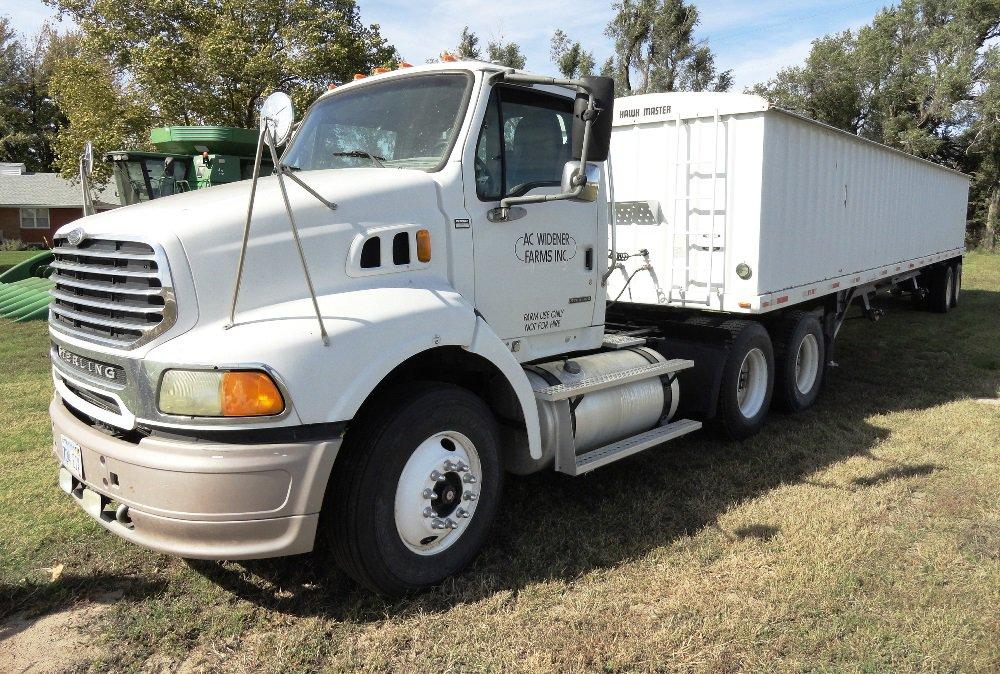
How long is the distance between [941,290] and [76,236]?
15.1 meters

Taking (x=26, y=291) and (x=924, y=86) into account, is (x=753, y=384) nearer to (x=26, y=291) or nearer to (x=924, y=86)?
(x=26, y=291)

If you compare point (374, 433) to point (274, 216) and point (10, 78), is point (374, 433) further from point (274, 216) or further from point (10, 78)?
point (10, 78)

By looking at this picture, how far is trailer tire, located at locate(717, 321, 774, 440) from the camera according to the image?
6082mm

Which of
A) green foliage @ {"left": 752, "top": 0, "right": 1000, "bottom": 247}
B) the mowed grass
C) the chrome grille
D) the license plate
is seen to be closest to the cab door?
the mowed grass

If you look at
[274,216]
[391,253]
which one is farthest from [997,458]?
[274,216]

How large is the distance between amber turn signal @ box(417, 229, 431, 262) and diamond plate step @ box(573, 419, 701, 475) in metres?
1.54

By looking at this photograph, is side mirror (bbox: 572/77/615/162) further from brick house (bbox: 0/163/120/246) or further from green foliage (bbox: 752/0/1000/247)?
brick house (bbox: 0/163/120/246)

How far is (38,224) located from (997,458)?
53485 mm

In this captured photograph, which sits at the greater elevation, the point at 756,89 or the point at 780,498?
the point at 756,89

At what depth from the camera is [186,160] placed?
1664 centimetres

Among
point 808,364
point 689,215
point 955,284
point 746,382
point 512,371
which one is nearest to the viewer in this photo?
point 512,371

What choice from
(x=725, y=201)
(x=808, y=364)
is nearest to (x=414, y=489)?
(x=725, y=201)

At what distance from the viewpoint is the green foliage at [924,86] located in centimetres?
3669

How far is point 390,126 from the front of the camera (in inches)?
165
